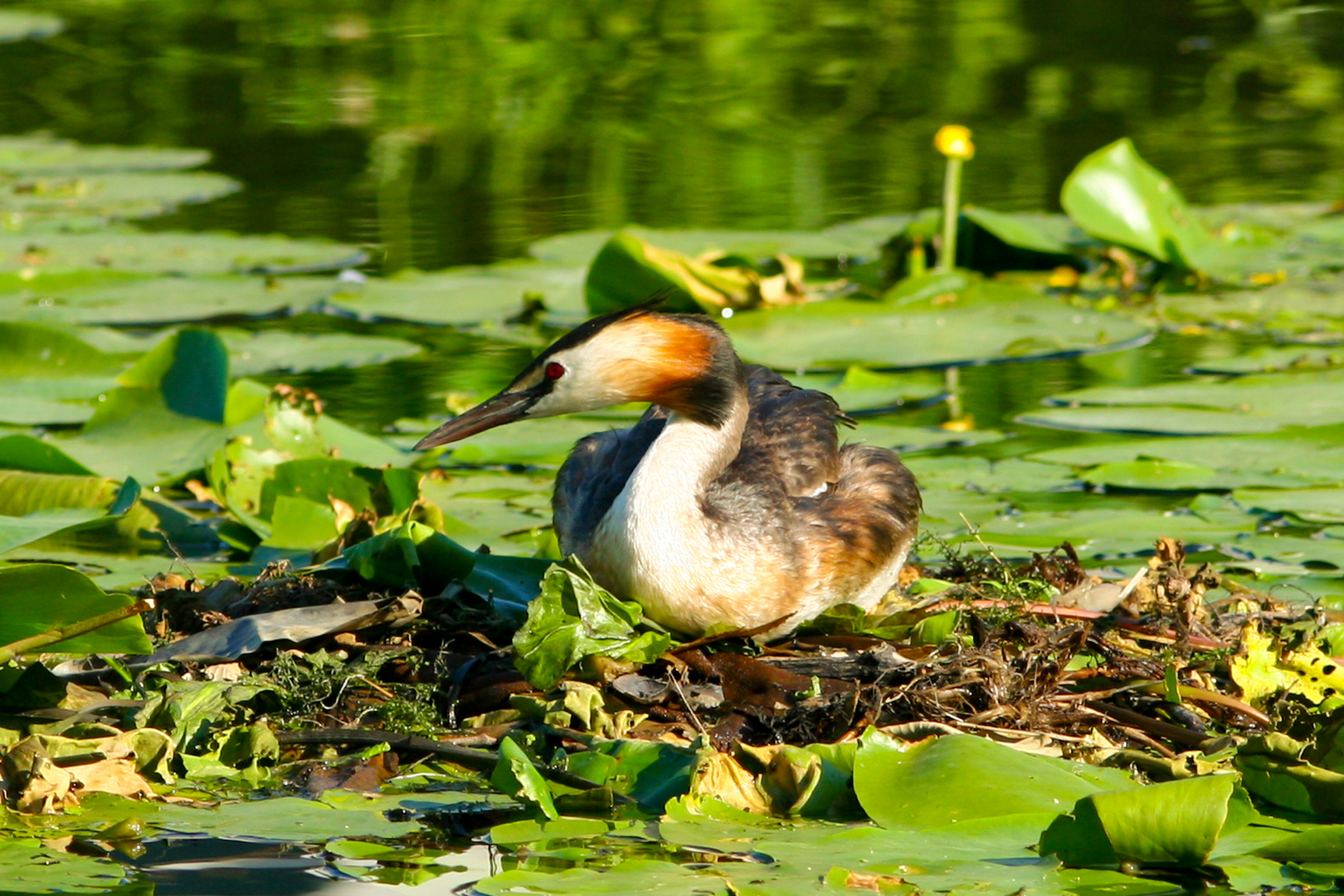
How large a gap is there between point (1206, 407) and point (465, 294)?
373 centimetres

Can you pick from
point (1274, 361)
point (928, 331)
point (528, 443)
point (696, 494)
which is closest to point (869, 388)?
point (928, 331)

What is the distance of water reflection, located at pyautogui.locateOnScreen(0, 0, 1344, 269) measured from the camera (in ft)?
35.7

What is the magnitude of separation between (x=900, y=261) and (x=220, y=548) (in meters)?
4.34

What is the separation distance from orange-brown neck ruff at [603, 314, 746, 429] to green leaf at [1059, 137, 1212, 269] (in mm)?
4128

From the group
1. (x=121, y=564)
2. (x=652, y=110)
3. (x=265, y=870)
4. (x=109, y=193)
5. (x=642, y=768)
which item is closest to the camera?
(x=265, y=870)

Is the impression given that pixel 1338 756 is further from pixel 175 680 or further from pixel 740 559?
pixel 175 680

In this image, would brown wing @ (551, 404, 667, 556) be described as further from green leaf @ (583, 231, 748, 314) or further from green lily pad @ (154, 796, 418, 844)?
green leaf @ (583, 231, 748, 314)

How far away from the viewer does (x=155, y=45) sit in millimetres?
16016

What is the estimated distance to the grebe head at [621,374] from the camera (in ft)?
15.0

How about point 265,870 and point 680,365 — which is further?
point 680,365

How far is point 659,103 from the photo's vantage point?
542 inches

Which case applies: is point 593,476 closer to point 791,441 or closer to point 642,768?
point 791,441

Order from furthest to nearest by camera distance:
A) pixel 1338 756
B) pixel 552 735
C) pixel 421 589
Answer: pixel 421 589 < pixel 552 735 < pixel 1338 756

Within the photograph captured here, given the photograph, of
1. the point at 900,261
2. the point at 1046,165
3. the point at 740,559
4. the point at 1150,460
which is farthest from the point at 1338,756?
the point at 1046,165
